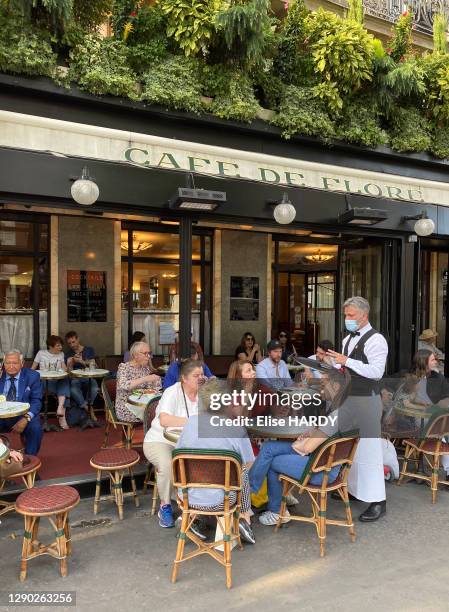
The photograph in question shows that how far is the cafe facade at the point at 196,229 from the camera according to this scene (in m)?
5.48

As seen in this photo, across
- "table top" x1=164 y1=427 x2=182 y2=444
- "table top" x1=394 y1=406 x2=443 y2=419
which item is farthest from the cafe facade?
"table top" x1=394 y1=406 x2=443 y2=419

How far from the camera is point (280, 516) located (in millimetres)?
4031

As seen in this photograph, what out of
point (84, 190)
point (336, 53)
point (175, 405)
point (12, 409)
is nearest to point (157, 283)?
point (84, 190)

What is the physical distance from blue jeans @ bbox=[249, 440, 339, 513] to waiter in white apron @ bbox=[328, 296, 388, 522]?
60 centimetres

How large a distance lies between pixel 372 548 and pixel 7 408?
11.9ft

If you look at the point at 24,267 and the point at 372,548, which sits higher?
the point at 24,267

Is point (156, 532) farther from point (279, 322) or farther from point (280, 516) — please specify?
point (279, 322)

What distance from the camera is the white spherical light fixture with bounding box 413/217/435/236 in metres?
7.31

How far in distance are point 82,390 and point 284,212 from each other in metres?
4.40

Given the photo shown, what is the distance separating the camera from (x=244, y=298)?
9867 millimetres

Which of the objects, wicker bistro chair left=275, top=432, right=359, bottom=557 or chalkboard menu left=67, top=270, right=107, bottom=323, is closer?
wicker bistro chair left=275, top=432, right=359, bottom=557

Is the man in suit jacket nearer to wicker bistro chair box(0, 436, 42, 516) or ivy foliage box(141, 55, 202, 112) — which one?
wicker bistro chair box(0, 436, 42, 516)

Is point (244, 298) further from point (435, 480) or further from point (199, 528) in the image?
point (199, 528)

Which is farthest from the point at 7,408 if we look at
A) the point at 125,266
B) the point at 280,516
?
the point at 125,266
